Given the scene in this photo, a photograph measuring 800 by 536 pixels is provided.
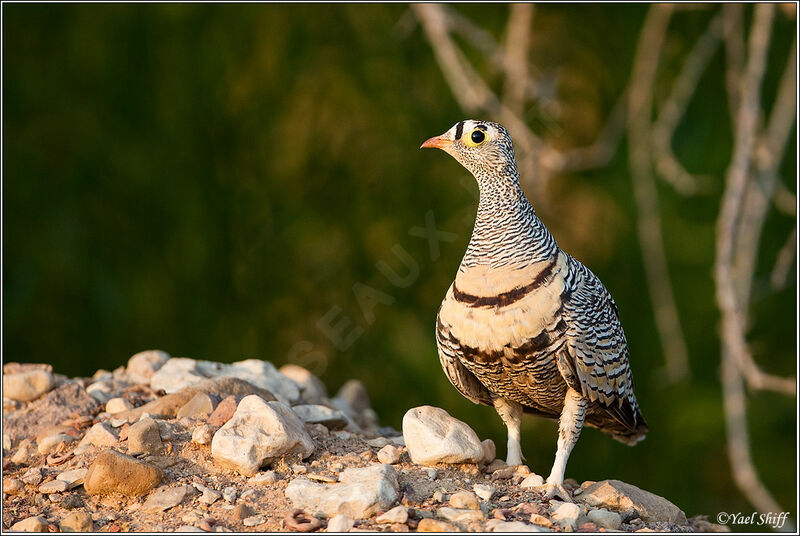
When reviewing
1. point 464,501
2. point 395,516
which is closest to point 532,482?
point 464,501

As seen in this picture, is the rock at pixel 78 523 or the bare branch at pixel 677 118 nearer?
the rock at pixel 78 523

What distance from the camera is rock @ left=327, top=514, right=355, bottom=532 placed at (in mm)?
2379

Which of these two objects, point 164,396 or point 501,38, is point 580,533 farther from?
point 501,38

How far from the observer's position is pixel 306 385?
3.75m

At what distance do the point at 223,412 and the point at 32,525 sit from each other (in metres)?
0.68

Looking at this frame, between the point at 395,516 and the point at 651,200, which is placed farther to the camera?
the point at 651,200

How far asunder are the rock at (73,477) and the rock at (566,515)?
1.34 metres

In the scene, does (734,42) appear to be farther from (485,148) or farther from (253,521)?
(253,521)

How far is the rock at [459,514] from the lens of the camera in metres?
2.48

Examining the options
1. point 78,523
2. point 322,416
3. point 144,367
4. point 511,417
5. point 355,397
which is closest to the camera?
point 78,523

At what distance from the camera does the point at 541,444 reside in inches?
259

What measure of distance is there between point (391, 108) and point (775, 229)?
286 centimetres

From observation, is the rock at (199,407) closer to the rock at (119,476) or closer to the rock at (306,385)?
the rock at (119,476)

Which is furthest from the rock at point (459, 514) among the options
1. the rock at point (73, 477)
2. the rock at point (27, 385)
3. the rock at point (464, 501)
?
the rock at point (27, 385)
